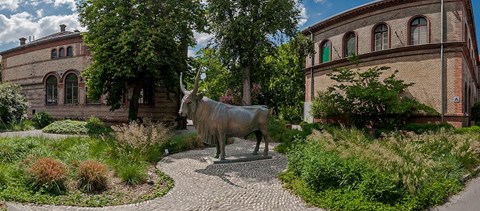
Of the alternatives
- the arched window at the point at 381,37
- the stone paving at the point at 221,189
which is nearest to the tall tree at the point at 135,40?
the stone paving at the point at 221,189

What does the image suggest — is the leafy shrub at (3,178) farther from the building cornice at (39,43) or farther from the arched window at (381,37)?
the arched window at (381,37)

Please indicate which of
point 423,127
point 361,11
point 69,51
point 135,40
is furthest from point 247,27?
point 69,51

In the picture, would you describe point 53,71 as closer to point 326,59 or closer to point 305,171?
point 326,59

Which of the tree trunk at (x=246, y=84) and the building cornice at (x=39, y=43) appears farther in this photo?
the building cornice at (x=39, y=43)

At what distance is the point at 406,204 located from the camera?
5.64 m

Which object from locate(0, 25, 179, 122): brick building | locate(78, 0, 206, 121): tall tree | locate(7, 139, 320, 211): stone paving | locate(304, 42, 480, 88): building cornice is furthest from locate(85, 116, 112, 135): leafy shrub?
locate(304, 42, 480, 88): building cornice

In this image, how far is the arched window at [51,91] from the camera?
28.1 m

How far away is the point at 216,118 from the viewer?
30.7 feet

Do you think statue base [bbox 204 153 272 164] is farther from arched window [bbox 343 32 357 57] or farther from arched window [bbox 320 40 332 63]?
arched window [bbox 320 40 332 63]

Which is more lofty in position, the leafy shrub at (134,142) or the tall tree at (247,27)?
the tall tree at (247,27)

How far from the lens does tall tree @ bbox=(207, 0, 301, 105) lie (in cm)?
1712

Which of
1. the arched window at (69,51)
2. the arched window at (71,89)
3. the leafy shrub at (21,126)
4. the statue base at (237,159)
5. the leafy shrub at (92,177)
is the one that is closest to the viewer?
the leafy shrub at (92,177)

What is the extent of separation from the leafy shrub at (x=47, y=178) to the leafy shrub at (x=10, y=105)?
63.5 feet

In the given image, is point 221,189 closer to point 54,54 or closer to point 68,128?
point 68,128
